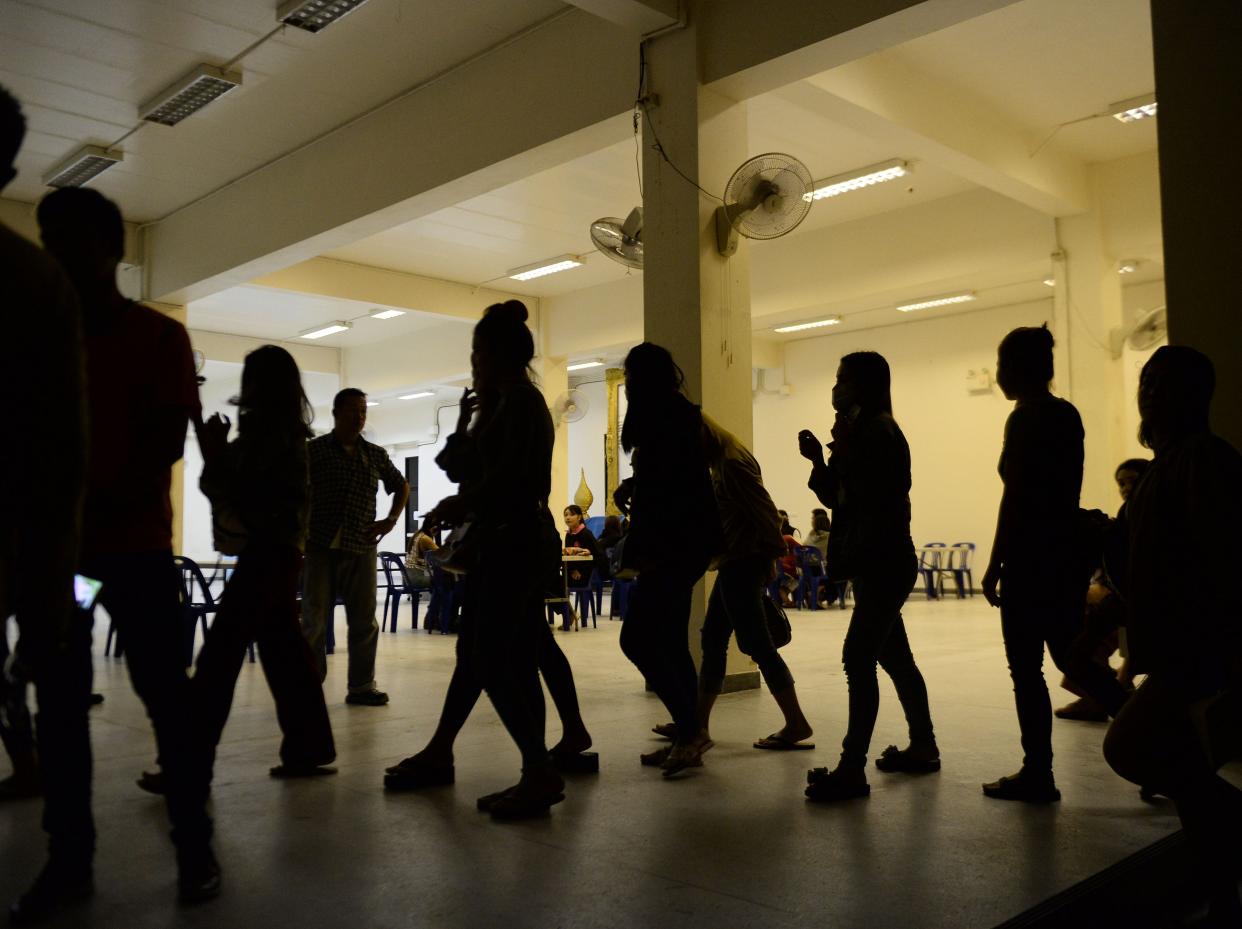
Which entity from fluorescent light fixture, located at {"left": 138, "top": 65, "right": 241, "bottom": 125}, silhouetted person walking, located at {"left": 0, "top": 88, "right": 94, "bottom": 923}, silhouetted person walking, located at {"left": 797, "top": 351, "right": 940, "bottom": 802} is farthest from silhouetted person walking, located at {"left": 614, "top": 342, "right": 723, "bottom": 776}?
fluorescent light fixture, located at {"left": 138, "top": 65, "right": 241, "bottom": 125}

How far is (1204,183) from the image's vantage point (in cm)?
377

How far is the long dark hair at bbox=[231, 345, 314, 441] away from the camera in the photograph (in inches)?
116

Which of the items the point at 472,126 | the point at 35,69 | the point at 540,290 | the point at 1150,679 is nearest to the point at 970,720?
the point at 1150,679

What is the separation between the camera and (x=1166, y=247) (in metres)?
3.83

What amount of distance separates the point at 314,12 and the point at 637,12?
194 centimetres

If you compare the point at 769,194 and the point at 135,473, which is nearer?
the point at 135,473

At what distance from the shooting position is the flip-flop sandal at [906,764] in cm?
336

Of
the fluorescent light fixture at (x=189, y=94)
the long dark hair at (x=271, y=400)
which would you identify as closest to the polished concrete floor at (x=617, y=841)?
the long dark hair at (x=271, y=400)

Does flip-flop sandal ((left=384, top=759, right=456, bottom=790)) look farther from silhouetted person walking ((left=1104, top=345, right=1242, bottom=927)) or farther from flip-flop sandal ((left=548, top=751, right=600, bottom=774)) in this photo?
silhouetted person walking ((left=1104, top=345, right=1242, bottom=927))

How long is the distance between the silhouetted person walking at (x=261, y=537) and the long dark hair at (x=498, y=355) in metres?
0.53

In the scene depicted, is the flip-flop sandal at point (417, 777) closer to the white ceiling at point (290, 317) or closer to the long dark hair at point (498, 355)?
the long dark hair at point (498, 355)

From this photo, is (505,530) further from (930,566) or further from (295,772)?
(930,566)

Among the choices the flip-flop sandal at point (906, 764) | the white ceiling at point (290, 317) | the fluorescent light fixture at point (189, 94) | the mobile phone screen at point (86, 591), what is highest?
the fluorescent light fixture at point (189, 94)

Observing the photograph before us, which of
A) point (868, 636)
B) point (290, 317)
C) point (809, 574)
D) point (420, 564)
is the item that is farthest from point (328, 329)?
point (868, 636)
